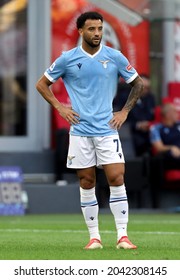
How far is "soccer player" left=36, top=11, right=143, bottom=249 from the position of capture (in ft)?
39.0

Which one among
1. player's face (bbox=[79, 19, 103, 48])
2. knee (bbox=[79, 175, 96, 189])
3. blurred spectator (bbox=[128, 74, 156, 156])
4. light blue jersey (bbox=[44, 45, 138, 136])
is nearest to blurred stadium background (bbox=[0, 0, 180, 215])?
blurred spectator (bbox=[128, 74, 156, 156])

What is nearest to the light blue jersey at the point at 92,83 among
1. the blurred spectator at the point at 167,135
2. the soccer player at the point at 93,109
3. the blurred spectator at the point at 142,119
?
the soccer player at the point at 93,109

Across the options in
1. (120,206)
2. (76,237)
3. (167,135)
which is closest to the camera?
(120,206)

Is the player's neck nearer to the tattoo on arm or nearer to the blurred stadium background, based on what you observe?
the tattoo on arm

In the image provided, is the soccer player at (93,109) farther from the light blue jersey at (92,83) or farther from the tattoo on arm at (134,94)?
the tattoo on arm at (134,94)

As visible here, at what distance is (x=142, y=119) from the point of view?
21.7 metres

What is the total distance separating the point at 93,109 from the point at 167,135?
9458mm

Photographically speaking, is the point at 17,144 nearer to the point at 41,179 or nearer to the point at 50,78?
the point at 41,179

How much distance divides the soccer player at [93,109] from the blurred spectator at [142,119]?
945 cm

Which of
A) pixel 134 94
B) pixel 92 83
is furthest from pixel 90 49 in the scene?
pixel 134 94

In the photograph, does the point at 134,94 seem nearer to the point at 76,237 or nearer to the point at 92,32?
the point at 92,32
